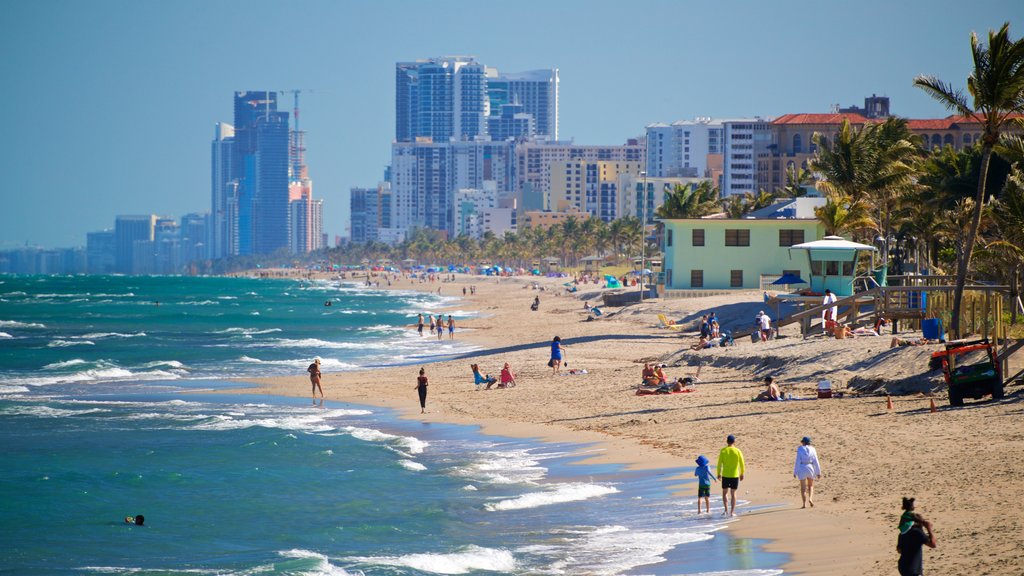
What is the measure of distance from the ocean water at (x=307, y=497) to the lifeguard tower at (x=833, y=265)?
60.2 feet

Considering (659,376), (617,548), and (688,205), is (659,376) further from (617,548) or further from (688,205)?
(688,205)

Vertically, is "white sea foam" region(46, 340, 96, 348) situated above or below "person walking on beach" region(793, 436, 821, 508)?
below

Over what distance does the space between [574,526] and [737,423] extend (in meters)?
7.45

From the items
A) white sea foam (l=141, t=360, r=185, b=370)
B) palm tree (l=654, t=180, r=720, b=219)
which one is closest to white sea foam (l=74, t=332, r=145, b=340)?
white sea foam (l=141, t=360, r=185, b=370)

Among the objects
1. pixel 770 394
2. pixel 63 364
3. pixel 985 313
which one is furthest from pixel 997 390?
pixel 63 364

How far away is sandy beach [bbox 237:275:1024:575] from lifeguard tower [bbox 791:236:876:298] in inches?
87.0

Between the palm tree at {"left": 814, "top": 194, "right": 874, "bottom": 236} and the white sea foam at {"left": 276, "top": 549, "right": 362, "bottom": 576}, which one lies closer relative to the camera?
the white sea foam at {"left": 276, "top": 549, "right": 362, "bottom": 576}

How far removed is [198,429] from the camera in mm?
28812

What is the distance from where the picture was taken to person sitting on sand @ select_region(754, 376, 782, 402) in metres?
26.5

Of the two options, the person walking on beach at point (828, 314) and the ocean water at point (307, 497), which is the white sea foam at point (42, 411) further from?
the person walking on beach at point (828, 314)

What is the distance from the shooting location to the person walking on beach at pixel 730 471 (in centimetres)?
1692

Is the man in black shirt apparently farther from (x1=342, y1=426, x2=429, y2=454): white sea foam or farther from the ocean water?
(x1=342, y1=426, x2=429, y2=454): white sea foam

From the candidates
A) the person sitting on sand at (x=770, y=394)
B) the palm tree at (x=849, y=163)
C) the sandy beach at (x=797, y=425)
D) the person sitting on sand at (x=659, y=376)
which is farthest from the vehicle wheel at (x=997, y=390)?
the palm tree at (x=849, y=163)

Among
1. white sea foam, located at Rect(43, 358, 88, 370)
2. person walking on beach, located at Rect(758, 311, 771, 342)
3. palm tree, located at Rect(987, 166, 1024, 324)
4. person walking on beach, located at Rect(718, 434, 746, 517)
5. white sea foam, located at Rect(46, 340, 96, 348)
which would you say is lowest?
white sea foam, located at Rect(46, 340, 96, 348)
